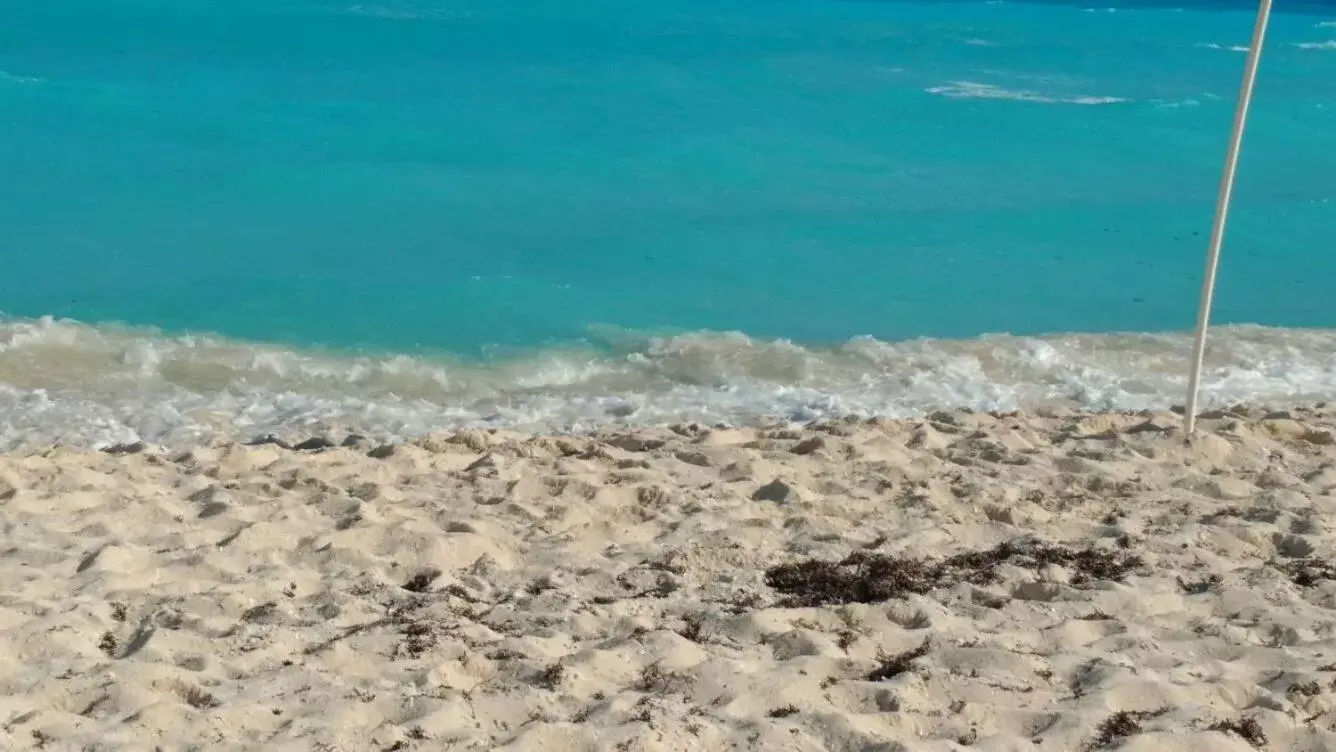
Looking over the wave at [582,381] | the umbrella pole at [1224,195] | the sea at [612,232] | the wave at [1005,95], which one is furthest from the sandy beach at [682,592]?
the wave at [1005,95]

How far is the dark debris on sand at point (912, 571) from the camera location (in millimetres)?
5266

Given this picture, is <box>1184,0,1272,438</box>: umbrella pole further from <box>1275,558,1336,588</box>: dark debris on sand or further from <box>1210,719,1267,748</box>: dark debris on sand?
<box>1210,719,1267,748</box>: dark debris on sand

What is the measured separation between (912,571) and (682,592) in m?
0.92

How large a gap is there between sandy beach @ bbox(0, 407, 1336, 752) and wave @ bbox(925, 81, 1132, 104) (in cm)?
1352

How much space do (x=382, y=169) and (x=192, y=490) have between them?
8911 mm

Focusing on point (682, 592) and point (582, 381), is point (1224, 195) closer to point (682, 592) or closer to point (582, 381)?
point (682, 592)

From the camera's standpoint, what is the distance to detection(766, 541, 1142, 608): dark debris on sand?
5266 mm

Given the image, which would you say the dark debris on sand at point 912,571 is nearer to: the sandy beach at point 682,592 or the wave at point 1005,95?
the sandy beach at point 682,592

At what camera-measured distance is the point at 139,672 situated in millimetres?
4371

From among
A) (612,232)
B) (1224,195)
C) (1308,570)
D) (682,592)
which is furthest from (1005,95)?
(682,592)

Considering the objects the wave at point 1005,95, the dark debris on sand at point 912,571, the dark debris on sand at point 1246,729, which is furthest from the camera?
the wave at point 1005,95

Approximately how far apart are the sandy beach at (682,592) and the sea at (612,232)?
1.61 meters

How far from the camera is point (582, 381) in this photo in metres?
9.12

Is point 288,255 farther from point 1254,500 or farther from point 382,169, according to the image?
point 1254,500
